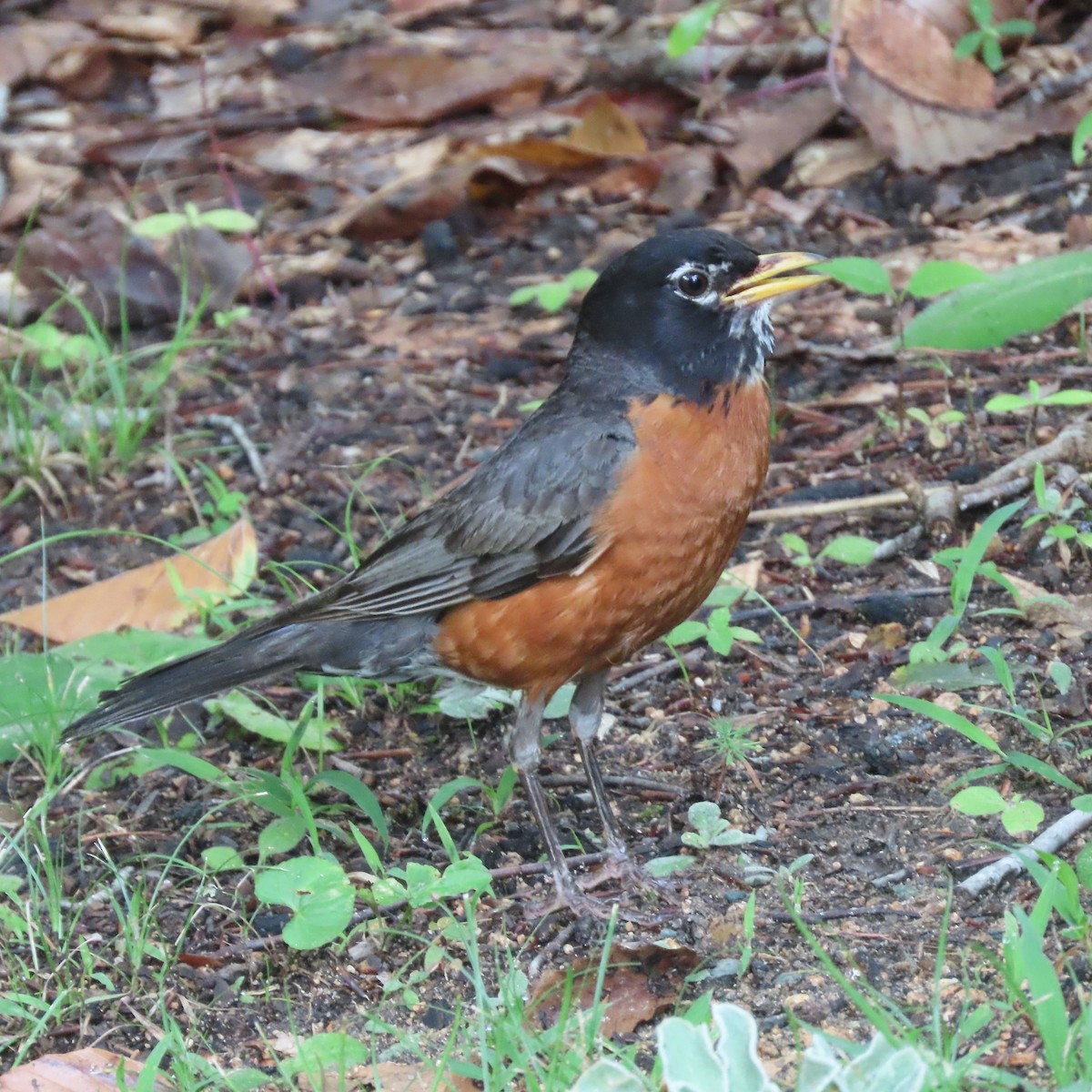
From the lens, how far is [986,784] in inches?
141

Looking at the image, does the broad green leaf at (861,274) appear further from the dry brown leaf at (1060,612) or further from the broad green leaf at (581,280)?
the broad green leaf at (581,280)

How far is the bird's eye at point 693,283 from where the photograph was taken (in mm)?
3883

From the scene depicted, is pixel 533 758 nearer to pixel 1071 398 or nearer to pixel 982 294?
pixel 1071 398

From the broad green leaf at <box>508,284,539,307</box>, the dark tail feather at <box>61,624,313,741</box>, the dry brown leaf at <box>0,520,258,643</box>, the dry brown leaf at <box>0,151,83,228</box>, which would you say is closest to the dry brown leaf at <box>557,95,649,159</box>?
the broad green leaf at <box>508,284,539,307</box>

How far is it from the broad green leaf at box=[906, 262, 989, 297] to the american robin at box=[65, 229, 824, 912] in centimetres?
74

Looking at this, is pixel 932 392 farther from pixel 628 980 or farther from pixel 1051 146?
pixel 628 980

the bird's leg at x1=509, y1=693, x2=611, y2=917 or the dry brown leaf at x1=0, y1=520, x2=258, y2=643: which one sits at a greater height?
the bird's leg at x1=509, y1=693, x2=611, y2=917

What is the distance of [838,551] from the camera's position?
4.48 meters

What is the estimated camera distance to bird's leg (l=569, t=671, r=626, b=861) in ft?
12.8

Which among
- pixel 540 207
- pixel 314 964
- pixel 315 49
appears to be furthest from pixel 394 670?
pixel 315 49

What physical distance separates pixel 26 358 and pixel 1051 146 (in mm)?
4172

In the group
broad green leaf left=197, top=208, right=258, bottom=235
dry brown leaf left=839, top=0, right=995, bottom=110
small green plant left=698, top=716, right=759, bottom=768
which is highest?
dry brown leaf left=839, top=0, right=995, bottom=110

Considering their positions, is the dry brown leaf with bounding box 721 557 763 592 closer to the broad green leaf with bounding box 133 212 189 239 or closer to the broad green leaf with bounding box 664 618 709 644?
the broad green leaf with bounding box 664 618 709 644

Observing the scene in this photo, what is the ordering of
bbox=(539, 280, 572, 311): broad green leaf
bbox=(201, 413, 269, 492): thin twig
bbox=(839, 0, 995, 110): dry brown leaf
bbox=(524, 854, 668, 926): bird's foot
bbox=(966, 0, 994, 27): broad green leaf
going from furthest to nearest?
bbox=(966, 0, 994, 27): broad green leaf → bbox=(839, 0, 995, 110): dry brown leaf → bbox=(539, 280, 572, 311): broad green leaf → bbox=(201, 413, 269, 492): thin twig → bbox=(524, 854, 668, 926): bird's foot
